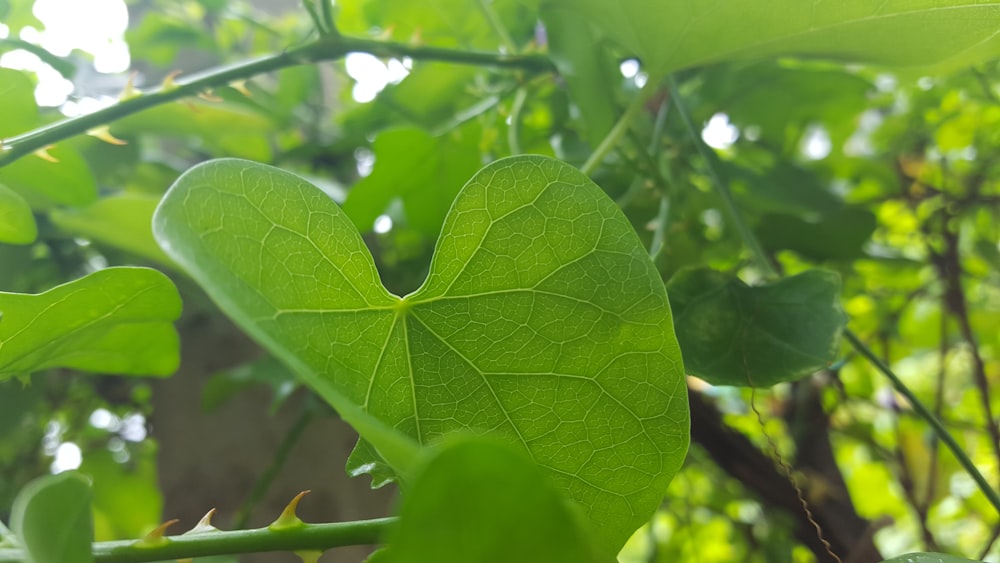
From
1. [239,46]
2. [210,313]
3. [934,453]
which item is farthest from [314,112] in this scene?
[934,453]

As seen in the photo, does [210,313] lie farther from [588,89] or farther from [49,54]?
[588,89]

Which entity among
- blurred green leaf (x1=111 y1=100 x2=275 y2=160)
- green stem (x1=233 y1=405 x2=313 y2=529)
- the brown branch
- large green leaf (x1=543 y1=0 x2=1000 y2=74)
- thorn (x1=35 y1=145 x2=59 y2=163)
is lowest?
the brown branch

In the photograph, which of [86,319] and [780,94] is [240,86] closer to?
[86,319]

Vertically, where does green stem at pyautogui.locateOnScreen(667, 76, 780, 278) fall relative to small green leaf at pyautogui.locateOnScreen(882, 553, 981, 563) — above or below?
above

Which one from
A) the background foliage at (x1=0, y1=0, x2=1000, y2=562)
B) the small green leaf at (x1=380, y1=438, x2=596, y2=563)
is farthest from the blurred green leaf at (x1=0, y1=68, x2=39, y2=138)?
the small green leaf at (x1=380, y1=438, x2=596, y2=563)

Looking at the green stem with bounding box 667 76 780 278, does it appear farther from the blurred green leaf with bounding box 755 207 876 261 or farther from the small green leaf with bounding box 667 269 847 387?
the blurred green leaf with bounding box 755 207 876 261

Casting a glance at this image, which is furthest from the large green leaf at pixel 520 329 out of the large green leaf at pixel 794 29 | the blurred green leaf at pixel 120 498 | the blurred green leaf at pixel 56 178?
the blurred green leaf at pixel 120 498

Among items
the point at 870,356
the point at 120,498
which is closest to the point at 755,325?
the point at 870,356

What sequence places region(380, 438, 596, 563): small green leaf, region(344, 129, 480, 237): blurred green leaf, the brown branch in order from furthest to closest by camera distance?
1. the brown branch
2. region(344, 129, 480, 237): blurred green leaf
3. region(380, 438, 596, 563): small green leaf
